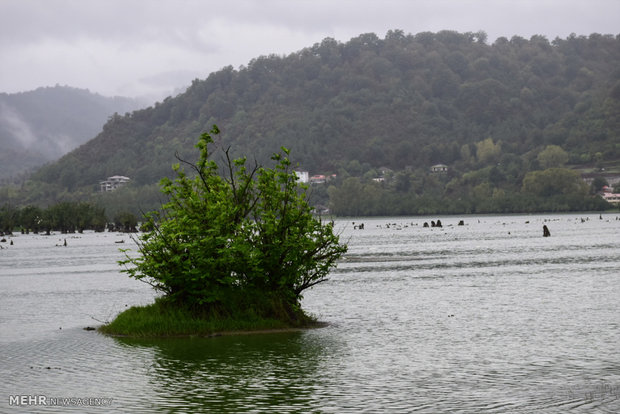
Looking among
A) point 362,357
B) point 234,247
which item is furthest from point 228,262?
point 362,357

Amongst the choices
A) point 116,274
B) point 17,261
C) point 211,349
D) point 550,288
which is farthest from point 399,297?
point 17,261

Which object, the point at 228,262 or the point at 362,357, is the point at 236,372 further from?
the point at 228,262

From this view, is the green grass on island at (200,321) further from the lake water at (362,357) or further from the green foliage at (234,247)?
the lake water at (362,357)

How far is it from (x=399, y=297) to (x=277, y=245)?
51.4 ft

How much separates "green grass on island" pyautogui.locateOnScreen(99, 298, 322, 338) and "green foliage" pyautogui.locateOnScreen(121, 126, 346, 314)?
33cm

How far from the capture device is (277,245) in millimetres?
35344

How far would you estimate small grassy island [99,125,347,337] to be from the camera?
34.6 m

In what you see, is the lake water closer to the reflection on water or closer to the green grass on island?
the reflection on water

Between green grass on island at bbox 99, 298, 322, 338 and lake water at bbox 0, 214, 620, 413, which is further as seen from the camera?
green grass on island at bbox 99, 298, 322, 338

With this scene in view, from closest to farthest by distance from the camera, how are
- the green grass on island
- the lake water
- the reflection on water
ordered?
1. the lake water
2. the reflection on water
3. the green grass on island

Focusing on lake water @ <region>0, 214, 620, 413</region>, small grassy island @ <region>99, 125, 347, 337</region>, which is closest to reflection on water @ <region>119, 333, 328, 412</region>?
lake water @ <region>0, 214, 620, 413</region>

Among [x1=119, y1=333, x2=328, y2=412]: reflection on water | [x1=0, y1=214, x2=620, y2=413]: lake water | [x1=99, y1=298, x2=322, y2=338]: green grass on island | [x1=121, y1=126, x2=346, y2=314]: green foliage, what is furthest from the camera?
[x1=99, y1=298, x2=322, y2=338]: green grass on island

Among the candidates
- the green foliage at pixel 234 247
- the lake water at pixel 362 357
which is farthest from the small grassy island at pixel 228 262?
the lake water at pixel 362 357

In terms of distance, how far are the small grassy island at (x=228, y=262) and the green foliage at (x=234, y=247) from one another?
0.14 feet
